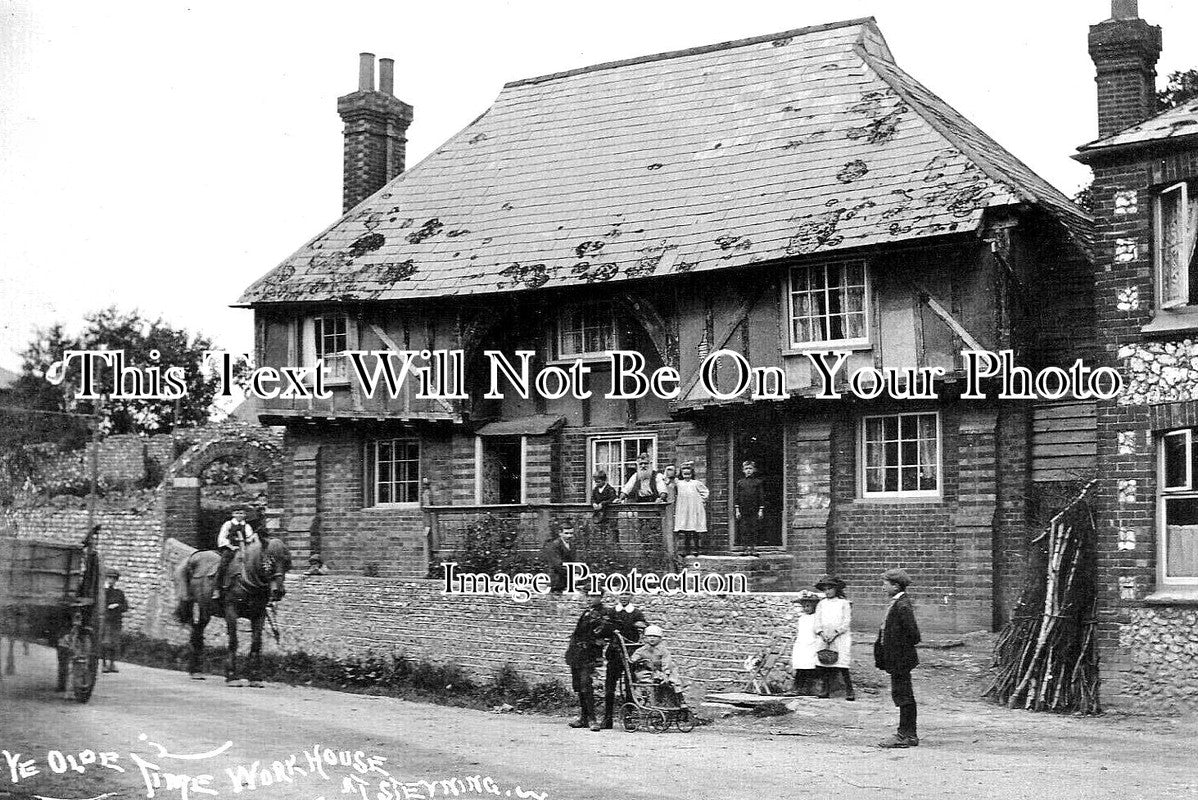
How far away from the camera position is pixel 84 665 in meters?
11.3

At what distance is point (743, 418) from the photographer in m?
15.3

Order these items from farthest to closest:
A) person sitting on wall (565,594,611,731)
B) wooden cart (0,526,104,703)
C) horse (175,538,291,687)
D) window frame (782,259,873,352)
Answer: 1. window frame (782,259,873,352)
2. person sitting on wall (565,594,611,731)
3. horse (175,538,291,687)
4. wooden cart (0,526,104,703)

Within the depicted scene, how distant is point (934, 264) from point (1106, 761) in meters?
5.62

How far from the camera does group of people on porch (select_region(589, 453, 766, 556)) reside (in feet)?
49.8

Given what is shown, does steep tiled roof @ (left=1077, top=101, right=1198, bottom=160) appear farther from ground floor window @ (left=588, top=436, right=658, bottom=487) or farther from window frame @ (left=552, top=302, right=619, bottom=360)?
ground floor window @ (left=588, top=436, right=658, bottom=487)

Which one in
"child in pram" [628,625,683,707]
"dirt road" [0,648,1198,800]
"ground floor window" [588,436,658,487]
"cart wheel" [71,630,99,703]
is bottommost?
"dirt road" [0,648,1198,800]

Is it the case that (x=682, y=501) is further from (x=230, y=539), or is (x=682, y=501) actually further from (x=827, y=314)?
(x=230, y=539)

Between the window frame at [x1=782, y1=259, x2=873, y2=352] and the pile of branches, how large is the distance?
2.65 m

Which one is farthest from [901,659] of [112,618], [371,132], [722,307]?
[371,132]

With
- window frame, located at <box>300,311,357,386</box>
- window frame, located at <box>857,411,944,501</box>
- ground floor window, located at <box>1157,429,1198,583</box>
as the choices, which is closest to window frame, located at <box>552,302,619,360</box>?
window frame, located at <box>300,311,357,386</box>

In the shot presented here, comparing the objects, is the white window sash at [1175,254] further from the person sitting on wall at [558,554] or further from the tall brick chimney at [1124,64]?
the person sitting on wall at [558,554]

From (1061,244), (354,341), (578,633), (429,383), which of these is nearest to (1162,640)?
(1061,244)

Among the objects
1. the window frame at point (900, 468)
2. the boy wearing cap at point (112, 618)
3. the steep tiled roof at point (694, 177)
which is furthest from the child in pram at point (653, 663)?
the boy wearing cap at point (112, 618)

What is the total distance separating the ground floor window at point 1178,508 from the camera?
1314 centimetres
